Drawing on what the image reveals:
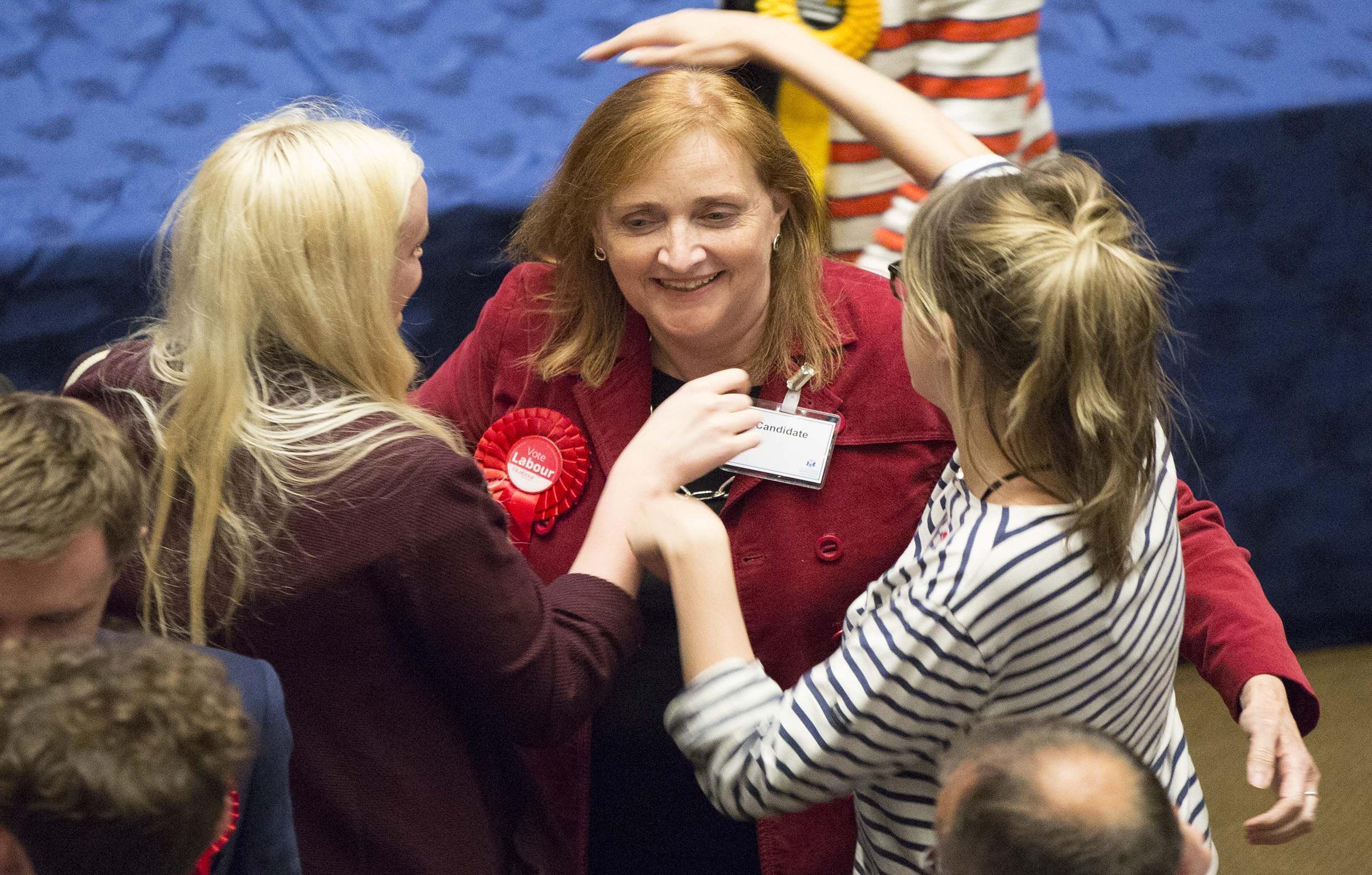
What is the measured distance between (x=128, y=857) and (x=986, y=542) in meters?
0.77

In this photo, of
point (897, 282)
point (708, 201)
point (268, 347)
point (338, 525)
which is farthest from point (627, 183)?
point (338, 525)

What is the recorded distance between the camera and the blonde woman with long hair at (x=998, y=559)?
124 centimetres

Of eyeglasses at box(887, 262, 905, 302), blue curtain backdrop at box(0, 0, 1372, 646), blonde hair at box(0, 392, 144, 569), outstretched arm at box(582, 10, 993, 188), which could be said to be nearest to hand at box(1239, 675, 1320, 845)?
eyeglasses at box(887, 262, 905, 302)

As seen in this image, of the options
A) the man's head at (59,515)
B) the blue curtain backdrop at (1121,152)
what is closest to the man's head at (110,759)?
the man's head at (59,515)

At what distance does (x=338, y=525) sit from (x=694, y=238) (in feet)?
2.28

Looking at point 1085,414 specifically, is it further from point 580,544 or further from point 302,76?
point 302,76

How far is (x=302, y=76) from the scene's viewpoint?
345 centimetres

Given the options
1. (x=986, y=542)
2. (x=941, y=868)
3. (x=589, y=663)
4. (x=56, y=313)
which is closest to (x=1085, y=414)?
(x=986, y=542)

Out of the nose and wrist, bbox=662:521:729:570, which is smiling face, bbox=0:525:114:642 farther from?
the nose

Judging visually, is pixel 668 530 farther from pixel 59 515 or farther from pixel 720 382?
pixel 59 515

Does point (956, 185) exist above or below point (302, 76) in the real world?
above

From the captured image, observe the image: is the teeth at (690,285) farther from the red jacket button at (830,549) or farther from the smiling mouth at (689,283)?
the red jacket button at (830,549)

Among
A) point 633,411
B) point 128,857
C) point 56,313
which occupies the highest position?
point 128,857

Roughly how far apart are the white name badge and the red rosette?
8.7 inches
